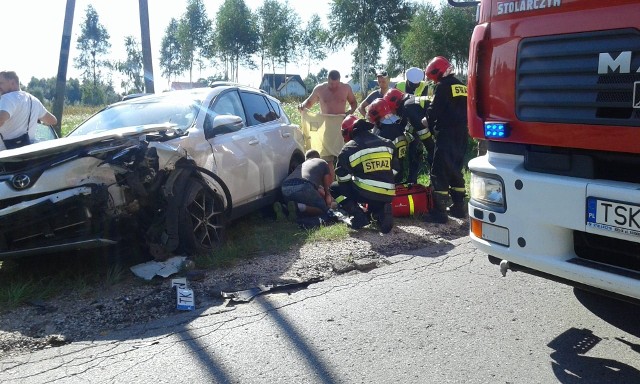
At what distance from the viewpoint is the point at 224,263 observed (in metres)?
5.50


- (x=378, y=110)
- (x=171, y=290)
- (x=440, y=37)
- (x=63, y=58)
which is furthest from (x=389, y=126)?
(x=440, y=37)

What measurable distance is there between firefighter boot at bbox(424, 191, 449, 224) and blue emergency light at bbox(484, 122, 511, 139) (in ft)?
11.7

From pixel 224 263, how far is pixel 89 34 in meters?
77.7

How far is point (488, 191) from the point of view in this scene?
349 centimetres

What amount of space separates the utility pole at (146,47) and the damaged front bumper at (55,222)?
22.2ft

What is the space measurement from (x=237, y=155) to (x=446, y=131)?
2426 mm

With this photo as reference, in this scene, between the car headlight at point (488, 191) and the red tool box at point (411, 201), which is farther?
the red tool box at point (411, 201)

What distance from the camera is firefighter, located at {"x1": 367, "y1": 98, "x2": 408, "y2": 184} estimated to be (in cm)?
755

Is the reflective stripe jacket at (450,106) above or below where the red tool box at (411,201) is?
above

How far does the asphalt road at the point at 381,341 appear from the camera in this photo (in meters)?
3.34

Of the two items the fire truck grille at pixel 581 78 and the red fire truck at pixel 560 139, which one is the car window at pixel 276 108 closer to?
the red fire truck at pixel 560 139

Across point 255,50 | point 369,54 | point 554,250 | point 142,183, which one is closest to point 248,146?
point 142,183

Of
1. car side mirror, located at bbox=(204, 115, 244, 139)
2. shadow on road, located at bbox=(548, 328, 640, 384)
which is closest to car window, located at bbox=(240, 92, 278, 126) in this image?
car side mirror, located at bbox=(204, 115, 244, 139)

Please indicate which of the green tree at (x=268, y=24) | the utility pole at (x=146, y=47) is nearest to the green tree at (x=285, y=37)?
the green tree at (x=268, y=24)
